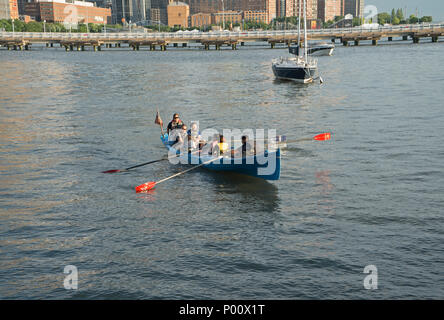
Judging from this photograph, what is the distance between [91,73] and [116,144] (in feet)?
167

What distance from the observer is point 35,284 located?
1222 cm

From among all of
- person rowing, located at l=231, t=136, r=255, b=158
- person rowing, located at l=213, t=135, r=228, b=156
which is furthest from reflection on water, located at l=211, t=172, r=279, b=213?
person rowing, located at l=231, t=136, r=255, b=158

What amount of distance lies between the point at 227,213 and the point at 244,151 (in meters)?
4.01

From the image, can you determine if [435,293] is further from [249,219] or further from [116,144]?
[116,144]

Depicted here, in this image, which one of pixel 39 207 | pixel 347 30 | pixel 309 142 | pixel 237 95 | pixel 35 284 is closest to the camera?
pixel 35 284

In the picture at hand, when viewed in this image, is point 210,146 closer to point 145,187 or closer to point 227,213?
point 145,187

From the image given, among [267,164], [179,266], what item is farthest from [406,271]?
Answer: [267,164]

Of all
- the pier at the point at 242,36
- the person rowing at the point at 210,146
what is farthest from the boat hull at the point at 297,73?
the pier at the point at 242,36

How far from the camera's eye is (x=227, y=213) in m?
16.8

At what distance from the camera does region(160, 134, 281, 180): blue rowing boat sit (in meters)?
18.7

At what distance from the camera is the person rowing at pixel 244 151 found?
19891 millimetres

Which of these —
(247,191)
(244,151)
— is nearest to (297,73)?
(244,151)
